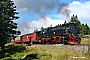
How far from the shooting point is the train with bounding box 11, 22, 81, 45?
38594 mm

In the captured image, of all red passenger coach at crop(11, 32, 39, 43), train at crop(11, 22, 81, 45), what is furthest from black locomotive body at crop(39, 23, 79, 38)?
red passenger coach at crop(11, 32, 39, 43)

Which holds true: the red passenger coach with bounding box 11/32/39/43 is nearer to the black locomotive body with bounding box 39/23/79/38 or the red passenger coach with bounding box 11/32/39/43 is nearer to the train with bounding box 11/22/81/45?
the train with bounding box 11/22/81/45

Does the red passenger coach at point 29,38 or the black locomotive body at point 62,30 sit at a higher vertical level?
the black locomotive body at point 62,30

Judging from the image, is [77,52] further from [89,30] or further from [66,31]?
[89,30]

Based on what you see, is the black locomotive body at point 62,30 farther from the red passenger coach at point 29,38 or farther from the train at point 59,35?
the red passenger coach at point 29,38

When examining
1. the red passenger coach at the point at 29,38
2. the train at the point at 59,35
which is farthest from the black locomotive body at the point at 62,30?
the red passenger coach at the point at 29,38

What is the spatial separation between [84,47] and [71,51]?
195 centimetres

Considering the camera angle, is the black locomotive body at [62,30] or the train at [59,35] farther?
the black locomotive body at [62,30]

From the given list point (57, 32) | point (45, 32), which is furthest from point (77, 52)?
point (45, 32)

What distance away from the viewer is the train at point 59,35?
38.6 metres

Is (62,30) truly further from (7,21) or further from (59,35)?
(7,21)

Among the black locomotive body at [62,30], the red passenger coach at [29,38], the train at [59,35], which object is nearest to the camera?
the train at [59,35]

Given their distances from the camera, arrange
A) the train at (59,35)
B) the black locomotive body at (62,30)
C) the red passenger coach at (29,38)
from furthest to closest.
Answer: the red passenger coach at (29,38) → the black locomotive body at (62,30) → the train at (59,35)

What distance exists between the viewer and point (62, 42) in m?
38.8
